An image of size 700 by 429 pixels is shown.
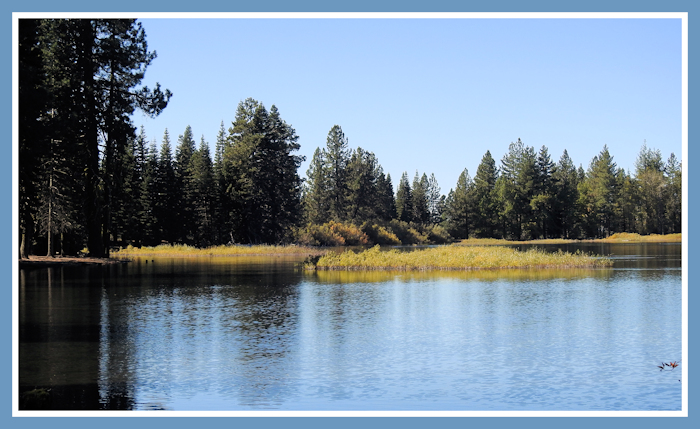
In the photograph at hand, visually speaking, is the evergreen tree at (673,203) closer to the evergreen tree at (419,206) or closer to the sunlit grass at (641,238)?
the sunlit grass at (641,238)

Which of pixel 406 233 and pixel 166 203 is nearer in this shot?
pixel 166 203

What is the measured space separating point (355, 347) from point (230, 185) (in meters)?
77.6

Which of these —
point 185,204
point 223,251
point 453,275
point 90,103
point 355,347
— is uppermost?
point 90,103

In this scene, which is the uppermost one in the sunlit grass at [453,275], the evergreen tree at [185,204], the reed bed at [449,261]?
the evergreen tree at [185,204]

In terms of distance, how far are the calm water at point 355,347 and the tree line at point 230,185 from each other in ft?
42.3

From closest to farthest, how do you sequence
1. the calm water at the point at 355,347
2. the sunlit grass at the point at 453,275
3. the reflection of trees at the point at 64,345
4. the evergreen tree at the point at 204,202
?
the reflection of trees at the point at 64,345 < the calm water at the point at 355,347 < the sunlit grass at the point at 453,275 < the evergreen tree at the point at 204,202

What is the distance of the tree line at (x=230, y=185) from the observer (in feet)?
163

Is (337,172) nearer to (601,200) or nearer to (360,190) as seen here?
(360,190)

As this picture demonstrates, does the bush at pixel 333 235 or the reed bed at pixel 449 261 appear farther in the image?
the bush at pixel 333 235

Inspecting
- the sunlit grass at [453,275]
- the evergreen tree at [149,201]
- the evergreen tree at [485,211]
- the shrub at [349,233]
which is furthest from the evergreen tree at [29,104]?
the evergreen tree at [485,211]

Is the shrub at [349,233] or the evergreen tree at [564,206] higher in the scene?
the evergreen tree at [564,206]

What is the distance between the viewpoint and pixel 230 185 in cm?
9494

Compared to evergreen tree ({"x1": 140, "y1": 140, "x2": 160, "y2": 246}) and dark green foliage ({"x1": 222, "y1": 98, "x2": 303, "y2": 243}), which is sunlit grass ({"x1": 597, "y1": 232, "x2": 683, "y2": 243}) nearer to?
dark green foliage ({"x1": 222, "y1": 98, "x2": 303, "y2": 243})

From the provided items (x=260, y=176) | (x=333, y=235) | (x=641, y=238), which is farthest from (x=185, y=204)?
(x=641, y=238)
